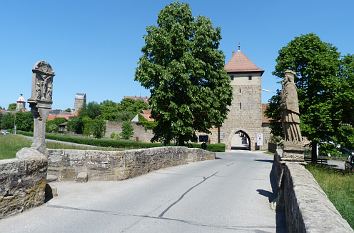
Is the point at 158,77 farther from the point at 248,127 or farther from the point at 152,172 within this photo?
the point at 248,127

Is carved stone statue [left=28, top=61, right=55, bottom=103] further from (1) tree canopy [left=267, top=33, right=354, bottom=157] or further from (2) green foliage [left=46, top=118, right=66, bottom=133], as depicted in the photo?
(2) green foliage [left=46, top=118, right=66, bottom=133]

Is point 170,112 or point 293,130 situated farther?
point 170,112

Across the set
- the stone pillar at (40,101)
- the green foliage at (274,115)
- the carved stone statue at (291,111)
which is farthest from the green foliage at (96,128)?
the carved stone statue at (291,111)

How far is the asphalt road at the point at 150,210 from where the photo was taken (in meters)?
6.46

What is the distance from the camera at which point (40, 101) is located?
443 inches

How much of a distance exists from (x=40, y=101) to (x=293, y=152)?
24.0 feet

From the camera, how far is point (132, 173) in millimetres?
12812

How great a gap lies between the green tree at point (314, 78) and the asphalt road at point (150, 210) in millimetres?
13905

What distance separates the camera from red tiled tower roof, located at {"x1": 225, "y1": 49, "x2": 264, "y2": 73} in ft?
181

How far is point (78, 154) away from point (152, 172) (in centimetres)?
379

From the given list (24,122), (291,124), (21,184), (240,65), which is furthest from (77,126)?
(21,184)

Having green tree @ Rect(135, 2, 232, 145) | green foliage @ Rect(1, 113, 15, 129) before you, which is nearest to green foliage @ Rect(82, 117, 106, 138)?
green foliage @ Rect(1, 113, 15, 129)

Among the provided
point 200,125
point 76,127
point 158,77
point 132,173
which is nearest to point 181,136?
point 200,125

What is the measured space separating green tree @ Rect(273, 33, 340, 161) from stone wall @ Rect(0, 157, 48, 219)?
19437 mm
